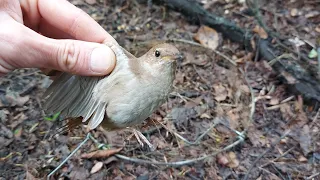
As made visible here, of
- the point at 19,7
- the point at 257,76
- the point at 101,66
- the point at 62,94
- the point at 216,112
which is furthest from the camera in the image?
the point at 257,76

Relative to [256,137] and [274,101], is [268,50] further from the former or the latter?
[256,137]

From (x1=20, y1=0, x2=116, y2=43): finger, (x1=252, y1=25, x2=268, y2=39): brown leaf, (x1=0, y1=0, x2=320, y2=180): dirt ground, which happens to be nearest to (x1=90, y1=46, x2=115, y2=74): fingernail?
(x1=20, y1=0, x2=116, y2=43): finger

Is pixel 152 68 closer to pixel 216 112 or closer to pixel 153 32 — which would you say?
pixel 216 112

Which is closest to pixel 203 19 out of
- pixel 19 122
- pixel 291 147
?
pixel 291 147

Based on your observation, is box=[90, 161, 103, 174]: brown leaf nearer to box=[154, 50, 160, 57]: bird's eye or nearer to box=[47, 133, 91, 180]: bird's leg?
box=[47, 133, 91, 180]: bird's leg

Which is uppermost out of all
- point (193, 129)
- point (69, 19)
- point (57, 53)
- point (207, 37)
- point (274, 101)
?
point (69, 19)

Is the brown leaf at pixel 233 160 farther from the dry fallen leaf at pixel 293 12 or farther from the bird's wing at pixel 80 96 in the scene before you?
the dry fallen leaf at pixel 293 12

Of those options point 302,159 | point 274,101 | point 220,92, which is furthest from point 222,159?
point 274,101
